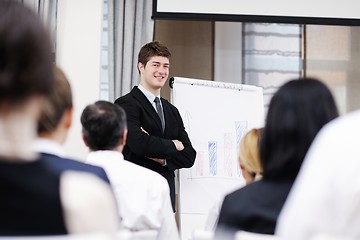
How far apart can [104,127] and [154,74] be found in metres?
1.63

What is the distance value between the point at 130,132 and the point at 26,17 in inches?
118

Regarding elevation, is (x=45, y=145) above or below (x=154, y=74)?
below

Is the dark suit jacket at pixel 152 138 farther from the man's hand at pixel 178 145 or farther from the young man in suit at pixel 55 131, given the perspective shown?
the young man in suit at pixel 55 131

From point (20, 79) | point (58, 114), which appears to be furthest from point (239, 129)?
point (20, 79)

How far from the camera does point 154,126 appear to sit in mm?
4137

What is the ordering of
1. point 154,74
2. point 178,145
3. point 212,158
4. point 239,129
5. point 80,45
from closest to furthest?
point 178,145 → point 154,74 → point 212,158 → point 239,129 → point 80,45

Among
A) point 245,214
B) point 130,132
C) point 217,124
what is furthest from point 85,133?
point 217,124

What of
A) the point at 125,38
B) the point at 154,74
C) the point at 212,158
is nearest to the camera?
the point at 154,74

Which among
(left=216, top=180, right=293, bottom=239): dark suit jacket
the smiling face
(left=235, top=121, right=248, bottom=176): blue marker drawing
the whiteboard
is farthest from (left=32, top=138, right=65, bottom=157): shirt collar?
(left=235, top=121, right=248, bottom=176): blue marker drawing

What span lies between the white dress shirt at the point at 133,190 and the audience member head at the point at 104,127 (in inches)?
1.6

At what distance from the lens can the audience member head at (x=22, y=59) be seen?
0.98 m

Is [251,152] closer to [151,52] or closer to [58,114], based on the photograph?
[58,114]

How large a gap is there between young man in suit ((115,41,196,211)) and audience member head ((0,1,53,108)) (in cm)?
294

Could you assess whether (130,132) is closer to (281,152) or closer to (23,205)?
(281,152)
